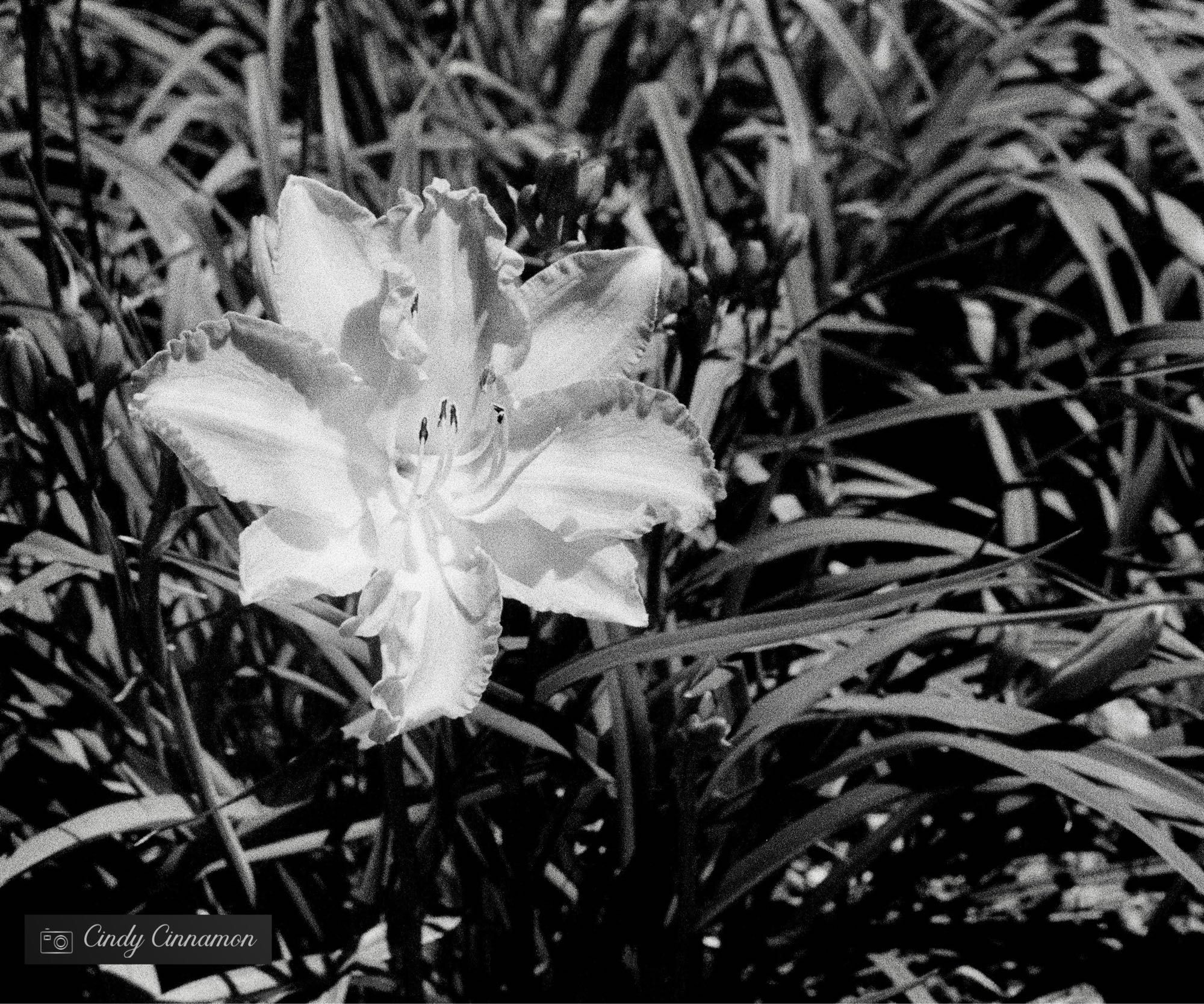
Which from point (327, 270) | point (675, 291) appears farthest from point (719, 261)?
point (327, 270)

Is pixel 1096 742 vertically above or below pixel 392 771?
below

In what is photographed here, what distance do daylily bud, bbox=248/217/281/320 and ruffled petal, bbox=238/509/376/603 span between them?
165 millimetres

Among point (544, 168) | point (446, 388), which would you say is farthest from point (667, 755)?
point (544, 168)

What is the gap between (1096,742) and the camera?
47.2 inches

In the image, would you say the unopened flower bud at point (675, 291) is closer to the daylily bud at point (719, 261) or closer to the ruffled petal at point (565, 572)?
the daylily bud at point (719, 261)

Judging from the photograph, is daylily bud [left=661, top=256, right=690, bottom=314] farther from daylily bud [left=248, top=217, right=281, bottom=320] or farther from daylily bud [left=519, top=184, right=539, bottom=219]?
daylily bud [left=248, top=217, right=281, bottom=320]

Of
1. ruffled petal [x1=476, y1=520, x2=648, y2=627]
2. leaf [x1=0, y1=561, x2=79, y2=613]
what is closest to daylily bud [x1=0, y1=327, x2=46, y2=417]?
leaf [x1=0, y1=561, x2=79, y2=613]

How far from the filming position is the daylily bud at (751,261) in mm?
1218

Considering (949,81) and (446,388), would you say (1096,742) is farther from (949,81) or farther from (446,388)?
(949,81)

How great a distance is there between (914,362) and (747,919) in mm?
1024

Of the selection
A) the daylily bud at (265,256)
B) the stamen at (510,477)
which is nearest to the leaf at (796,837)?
the stamen at (510,477)

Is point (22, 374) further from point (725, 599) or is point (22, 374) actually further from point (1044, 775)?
point (1044, 775)

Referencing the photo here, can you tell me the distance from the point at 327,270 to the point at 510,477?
8.4 inches

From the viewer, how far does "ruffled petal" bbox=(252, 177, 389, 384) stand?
94cm
